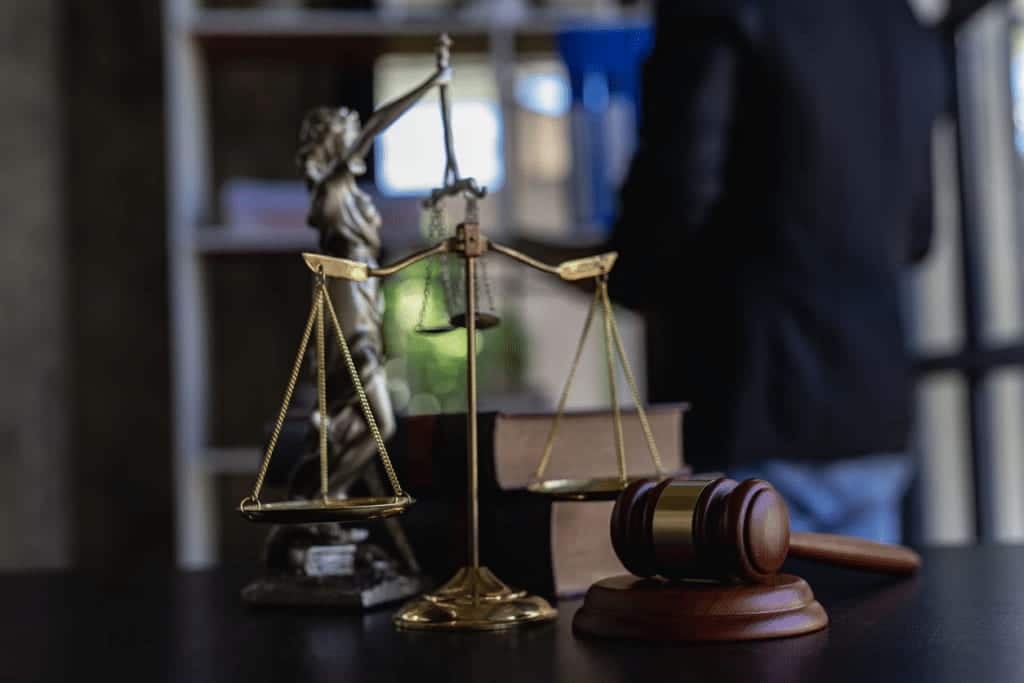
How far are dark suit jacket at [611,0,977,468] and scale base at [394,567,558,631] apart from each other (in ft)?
3.50

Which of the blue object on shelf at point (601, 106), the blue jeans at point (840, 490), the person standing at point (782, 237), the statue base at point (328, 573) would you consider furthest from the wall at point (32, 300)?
the statue base at point (328, 573)

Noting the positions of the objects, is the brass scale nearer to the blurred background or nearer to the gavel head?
the gavel head

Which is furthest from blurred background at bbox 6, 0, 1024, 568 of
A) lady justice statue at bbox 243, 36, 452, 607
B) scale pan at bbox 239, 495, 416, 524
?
scale pan at bbox 239, 495, 416, 524

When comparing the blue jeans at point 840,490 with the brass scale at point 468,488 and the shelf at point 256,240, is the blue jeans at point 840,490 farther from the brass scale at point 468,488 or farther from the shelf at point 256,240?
the shelf at point 256,240

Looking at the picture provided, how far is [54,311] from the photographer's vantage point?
315 centimetres

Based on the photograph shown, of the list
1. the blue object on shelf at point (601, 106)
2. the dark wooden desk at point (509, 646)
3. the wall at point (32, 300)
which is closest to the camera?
the dark wooden desk at point (509, 646)

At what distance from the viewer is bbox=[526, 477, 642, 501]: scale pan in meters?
0.86

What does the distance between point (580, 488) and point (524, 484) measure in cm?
7

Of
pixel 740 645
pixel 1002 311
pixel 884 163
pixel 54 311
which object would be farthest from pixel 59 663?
pixel 54 311

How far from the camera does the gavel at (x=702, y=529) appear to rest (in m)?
0.77

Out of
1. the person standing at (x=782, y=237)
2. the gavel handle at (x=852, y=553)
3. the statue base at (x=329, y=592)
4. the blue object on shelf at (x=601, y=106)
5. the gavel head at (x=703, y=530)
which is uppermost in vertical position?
the blue object on shelf at (x=601, y=106)

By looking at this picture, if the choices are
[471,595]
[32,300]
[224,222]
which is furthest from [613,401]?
[32,300]

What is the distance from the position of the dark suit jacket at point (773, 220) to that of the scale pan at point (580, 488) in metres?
0.96

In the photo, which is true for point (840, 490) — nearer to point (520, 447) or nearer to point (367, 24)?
point (520, 447)
